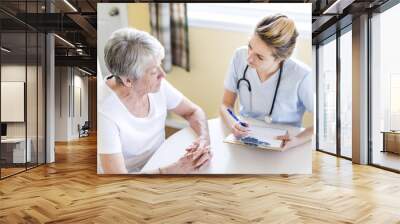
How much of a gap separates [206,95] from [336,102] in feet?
14.8

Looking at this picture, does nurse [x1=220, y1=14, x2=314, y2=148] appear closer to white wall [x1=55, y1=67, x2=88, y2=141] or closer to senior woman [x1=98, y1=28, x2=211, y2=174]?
senior woman [x1=98, y1=28, x2=211, y2=174]

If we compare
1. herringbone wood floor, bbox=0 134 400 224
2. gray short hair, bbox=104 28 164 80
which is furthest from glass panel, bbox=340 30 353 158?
gray short hair, bbox=104 28 164 80

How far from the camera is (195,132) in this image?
6.22 metres

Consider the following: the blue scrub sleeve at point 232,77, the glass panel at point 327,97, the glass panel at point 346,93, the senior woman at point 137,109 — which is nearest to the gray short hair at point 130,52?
the senior woman at point 137,109

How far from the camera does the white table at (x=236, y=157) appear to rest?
6.21 m

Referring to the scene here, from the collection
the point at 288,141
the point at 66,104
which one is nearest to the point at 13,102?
the point at 288,141

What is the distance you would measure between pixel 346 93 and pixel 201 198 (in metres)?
5.42

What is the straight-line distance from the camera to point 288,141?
6250mm

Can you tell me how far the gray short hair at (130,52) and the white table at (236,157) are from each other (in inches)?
46.0

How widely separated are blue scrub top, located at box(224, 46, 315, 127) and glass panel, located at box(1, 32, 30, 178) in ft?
11.3

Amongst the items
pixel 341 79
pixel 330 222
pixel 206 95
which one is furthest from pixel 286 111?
pixel 341 79

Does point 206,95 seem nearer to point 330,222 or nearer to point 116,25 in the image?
point 116,25

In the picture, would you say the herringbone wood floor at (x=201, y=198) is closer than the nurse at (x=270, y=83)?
Yes

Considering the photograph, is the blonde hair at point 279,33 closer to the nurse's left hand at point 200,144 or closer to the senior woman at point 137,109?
the senior woman at point 137,109
